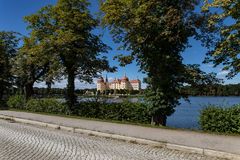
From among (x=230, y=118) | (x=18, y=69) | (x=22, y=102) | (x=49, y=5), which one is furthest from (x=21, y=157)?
(x=18, y=69)

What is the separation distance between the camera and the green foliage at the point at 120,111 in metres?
19.3

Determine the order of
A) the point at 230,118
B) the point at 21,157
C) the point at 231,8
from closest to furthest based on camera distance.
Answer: the point at 21,157
the point at 231,8
the point at 230,118

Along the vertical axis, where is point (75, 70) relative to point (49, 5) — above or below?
below

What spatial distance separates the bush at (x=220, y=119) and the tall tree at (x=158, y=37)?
376cm

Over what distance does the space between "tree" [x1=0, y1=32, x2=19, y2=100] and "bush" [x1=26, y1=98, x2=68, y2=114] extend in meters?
13.2

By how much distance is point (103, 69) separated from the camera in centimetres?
2678

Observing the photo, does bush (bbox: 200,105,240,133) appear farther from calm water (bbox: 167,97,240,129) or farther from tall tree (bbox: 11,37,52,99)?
tall tree (bbox: 11,37,52,99)

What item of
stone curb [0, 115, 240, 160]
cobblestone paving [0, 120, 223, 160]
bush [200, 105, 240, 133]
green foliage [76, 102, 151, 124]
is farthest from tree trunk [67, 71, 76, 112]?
cobblestone paving [0, 120, 223, 160]

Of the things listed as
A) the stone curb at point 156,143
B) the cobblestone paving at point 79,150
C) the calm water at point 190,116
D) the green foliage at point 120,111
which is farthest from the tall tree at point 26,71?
the cobblestone paving at point 79,150

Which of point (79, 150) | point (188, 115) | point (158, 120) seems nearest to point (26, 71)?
point (188, 115)

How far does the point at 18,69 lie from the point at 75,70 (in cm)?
1452

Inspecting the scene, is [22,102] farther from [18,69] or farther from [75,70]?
[75,70]

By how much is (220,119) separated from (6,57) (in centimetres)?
3509

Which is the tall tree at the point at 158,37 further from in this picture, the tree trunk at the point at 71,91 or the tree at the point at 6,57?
the tree at the point at 6,57
